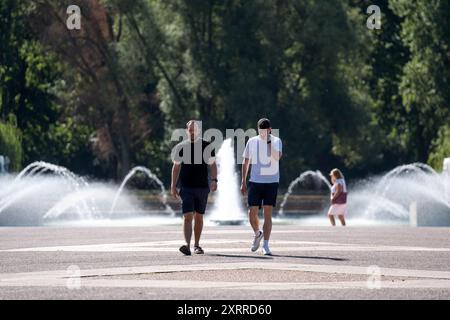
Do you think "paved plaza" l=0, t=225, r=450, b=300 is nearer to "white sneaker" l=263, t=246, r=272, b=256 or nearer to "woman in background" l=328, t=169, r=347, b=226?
"white sneaker" l=263, t=246, r=272, b=256

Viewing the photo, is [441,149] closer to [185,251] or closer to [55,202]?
[55,202]

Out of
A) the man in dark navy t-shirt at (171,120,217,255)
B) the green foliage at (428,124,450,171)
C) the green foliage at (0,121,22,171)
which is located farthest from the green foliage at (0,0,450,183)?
the man in dark navy t-shirt at (171,120,217,255)

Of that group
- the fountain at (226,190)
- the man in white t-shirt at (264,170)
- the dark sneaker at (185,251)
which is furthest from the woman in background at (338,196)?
the dark sneaker at (185,251)

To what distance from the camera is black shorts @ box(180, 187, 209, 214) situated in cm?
2088

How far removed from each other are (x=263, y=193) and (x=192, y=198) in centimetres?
103

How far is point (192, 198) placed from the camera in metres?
20.9

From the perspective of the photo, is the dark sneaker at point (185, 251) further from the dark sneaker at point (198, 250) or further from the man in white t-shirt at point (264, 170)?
the man in white t-shirt at point (264, 170)

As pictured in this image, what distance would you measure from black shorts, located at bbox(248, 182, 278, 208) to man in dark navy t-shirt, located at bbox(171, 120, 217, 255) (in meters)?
0.62

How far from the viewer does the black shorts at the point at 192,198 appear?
20.9 meters

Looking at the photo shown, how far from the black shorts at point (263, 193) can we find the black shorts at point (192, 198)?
2.17ft

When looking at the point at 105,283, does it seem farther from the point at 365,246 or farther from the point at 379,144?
the point at 379,144

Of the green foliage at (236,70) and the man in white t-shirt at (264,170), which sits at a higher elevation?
the green foliage at (236,70)
